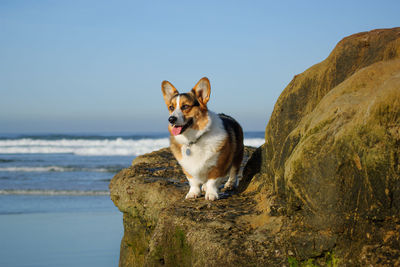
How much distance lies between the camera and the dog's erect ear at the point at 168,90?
16.6 ft

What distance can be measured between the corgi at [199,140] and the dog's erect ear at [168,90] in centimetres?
1

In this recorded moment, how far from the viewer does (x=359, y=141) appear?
8.49 ft

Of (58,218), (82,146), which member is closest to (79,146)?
(82,146)

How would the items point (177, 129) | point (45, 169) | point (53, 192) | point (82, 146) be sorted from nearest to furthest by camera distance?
point (177, 129)
point (53, 192)
point (45, 169)
point (82, 146)

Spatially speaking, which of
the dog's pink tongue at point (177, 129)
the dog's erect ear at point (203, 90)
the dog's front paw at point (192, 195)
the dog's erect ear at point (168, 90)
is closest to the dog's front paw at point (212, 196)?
the dog's front paw at point (192, 195)

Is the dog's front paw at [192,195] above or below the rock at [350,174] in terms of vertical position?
below

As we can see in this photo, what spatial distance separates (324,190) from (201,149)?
2253 millimetres

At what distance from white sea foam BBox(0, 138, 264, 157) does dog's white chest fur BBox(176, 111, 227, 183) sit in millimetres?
23027

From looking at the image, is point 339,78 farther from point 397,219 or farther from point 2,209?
point 2,209

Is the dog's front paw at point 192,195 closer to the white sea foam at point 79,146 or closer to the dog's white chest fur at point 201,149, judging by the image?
the dog's white chest fur at point 201,149

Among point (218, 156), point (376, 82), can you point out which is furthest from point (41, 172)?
Result: point (376, 82)

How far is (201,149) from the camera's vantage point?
485cm

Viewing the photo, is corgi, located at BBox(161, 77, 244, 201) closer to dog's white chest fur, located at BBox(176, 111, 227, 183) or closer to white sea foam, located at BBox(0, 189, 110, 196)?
dog's white chest fur, located at BBox(176, 111, 227, 183)

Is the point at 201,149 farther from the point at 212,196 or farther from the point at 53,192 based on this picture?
the point at 53,192
